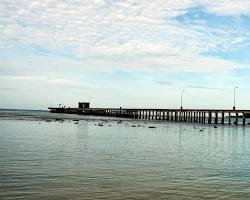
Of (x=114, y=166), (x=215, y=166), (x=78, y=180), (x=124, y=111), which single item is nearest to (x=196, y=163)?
(x=215, y=166)

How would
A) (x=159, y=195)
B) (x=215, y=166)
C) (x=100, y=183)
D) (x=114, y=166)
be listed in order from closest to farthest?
(x=159, y=195) → (x=100, y=183) → (x=114, y=166) → (x=215, y=166)

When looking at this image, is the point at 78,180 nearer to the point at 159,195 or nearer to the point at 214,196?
the point at 159,195

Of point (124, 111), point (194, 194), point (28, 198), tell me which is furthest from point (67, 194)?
point (124, 111)

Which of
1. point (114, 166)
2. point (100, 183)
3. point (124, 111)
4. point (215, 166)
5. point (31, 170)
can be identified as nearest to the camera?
point (100, 183)

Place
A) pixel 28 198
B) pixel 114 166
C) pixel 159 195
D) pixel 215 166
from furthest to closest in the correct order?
pixel 215 166 < pixel 114 166 < pixel 159 195 < pixel 28 198

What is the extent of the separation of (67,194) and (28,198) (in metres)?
1.57

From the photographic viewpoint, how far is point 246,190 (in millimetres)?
18859

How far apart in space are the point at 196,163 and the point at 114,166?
6293 millimetres

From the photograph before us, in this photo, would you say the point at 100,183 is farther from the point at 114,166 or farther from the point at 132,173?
the point at 114,166

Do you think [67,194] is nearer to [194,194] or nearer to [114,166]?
[194,194]

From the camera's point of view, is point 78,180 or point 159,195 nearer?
point 159,195

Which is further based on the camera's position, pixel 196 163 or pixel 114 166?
pixel 196 163

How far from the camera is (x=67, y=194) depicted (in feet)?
53.9

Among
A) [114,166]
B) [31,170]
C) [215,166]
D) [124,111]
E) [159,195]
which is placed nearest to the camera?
[159,195]
